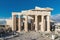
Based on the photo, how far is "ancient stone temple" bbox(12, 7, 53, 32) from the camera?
65.9m

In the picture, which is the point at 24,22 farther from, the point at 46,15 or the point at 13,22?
the point at 46,15

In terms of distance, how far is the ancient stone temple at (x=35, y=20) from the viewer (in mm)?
65887

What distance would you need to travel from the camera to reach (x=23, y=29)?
2746 inches

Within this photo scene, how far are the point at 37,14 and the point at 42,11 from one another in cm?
197

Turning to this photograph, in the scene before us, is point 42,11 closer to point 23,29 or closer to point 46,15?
point 46,15

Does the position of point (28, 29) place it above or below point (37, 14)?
below

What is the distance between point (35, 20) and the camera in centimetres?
6775

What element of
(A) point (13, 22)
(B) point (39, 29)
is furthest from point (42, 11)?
(A) point (13, 22)

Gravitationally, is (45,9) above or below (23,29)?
above

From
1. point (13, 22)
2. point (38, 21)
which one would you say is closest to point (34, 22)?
point (38, 21)

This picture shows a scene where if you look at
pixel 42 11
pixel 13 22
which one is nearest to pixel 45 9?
pixel 42 11

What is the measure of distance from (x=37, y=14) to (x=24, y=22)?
5960 millimetres

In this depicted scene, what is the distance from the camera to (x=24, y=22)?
70.2 meters

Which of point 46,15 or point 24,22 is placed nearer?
point 46,15
